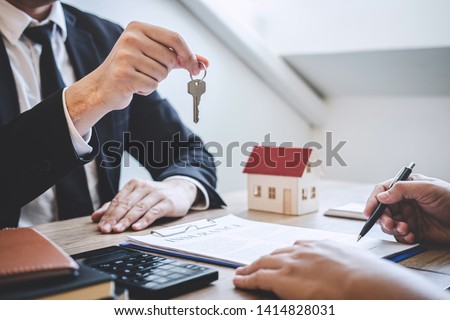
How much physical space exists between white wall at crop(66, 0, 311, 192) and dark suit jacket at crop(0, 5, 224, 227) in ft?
0.80

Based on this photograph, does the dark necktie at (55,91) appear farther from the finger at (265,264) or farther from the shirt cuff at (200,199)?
the finger at (265,264)

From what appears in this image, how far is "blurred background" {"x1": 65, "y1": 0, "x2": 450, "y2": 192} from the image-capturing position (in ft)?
6.88

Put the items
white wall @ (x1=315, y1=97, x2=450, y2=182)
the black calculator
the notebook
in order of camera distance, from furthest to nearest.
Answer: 1. white wall @ (x1=315, y1=97, x2=450, y2=182)
2. the black calculator
3. the notebook

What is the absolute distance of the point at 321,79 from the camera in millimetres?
2578

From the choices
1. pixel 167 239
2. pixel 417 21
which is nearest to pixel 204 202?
pixel 167 239

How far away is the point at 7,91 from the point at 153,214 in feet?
1.95

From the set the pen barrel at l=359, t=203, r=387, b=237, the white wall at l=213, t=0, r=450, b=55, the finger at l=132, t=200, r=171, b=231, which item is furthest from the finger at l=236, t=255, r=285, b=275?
the white wall at l=213, t=0, r=450, b=55

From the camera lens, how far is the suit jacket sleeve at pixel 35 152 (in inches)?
40.3

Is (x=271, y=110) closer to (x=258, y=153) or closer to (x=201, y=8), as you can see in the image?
(x=201, y=8)

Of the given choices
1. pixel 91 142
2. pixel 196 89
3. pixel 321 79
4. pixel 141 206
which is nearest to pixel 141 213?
pixel 141 206

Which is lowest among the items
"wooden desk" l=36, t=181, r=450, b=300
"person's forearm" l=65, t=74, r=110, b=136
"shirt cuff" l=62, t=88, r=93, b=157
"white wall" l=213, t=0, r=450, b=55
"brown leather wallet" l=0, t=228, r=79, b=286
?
"wooden desk" l=36, t=181, r=450, b=300

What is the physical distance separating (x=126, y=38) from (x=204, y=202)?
0.55 meters

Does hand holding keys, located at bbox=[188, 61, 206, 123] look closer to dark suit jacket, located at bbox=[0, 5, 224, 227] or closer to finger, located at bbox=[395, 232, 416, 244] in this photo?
dark suit jacket, located at bbox=[0, 5, 224, 227]

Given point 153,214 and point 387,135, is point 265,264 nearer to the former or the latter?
point 153,214
